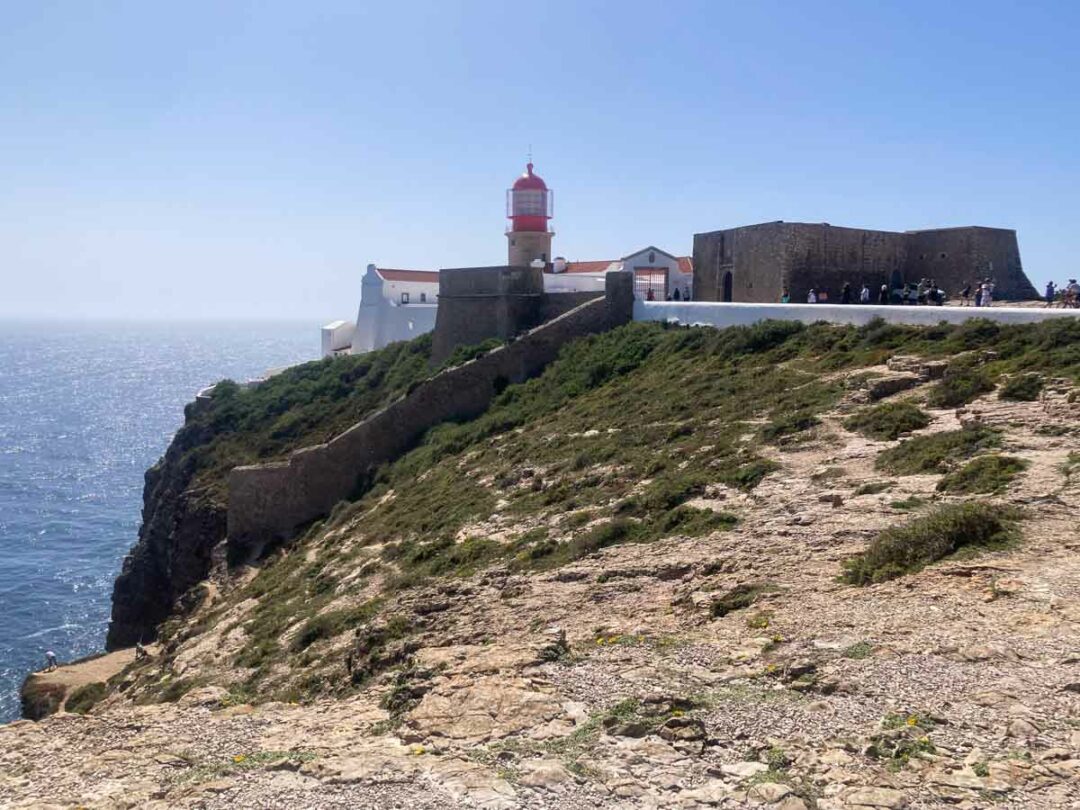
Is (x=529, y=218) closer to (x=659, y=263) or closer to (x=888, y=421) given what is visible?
(x=659, y=263)

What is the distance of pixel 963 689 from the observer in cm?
565

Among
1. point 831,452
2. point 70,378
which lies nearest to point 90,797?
point 831,452

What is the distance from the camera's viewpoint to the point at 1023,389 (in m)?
11.7

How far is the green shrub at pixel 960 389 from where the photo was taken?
1212 cm

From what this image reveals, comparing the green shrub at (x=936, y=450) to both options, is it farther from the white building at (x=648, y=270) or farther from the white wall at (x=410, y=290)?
the white wall at (x=410, y=290)

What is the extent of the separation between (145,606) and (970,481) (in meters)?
20.6

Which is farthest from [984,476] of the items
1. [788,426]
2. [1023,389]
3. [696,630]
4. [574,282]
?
[574,282]

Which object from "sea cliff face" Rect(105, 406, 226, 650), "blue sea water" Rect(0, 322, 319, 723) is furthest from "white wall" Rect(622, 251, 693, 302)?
"blue sea water" Rect(0, 322, 319, 723)


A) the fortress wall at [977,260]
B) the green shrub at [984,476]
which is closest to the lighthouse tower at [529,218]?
the fortress wall at [977,260]

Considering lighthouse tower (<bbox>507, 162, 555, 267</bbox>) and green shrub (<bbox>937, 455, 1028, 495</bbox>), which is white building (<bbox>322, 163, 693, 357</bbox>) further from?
green shrub (<bbox>937, 455, 1028, 495</bbox>)

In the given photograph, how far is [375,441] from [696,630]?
14397 mm

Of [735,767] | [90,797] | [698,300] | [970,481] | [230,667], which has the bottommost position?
[230,667]

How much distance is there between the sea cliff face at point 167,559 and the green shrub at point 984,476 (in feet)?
56.2

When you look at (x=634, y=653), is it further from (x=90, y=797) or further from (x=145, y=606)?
(x=145, y=606)
